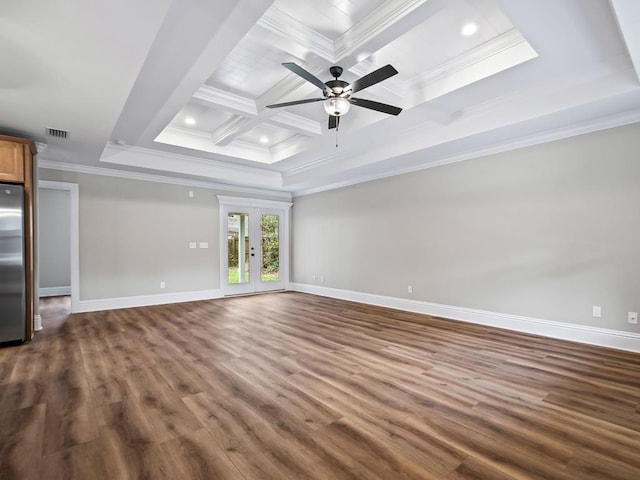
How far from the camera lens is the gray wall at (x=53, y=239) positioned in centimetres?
783

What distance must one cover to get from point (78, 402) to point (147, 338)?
5.51 feet

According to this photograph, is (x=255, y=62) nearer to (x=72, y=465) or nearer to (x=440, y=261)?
(x=72, y=465)

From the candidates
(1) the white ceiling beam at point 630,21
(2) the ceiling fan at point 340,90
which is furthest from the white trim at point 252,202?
(1) the white ceiling beam at point 630,21

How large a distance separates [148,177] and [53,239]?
3.99m

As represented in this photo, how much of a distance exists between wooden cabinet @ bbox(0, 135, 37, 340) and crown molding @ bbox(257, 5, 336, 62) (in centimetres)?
348

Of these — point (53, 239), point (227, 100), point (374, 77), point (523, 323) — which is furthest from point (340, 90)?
point (53, 239)

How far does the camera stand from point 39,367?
10.1 feet

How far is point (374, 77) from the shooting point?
2699mm

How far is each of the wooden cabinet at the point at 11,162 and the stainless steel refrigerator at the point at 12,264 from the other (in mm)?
134

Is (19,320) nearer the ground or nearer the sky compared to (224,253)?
nearer the ground

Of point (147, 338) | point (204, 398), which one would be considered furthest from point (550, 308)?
point (147, 338)

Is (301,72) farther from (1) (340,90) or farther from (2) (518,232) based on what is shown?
(2) (518,232)

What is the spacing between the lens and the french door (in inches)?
285

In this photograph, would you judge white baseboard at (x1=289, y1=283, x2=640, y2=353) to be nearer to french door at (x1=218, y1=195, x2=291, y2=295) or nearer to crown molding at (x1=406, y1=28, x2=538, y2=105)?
french door at (x1=218, y1=195, x2=291, y2=295)
